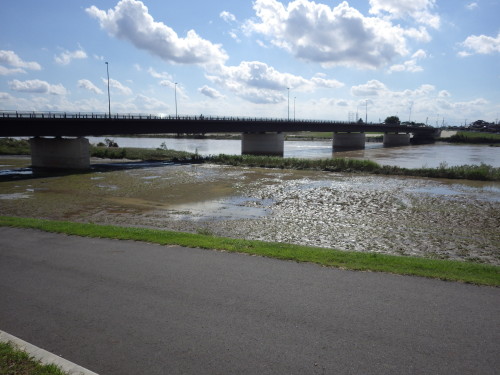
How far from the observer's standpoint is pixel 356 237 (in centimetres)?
1614

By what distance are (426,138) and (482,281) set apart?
501ft

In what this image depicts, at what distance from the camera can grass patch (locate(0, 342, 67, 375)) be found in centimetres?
505

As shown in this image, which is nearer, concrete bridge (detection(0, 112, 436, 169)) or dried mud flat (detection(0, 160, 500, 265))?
dried mud flat (detection(0, 160, 500, 265))

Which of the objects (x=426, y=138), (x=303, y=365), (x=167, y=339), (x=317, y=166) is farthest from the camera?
(x=426, y=138)

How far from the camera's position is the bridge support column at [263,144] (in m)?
82.8

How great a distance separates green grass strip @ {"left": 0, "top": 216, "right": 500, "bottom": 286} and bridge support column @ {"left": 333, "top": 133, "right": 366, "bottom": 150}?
342ft

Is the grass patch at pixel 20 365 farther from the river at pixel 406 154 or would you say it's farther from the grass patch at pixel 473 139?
the grass patch at pixel 473 139

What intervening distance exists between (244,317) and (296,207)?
1770 centimetres

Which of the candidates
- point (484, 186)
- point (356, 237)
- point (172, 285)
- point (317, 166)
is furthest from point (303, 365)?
point (317, 166)

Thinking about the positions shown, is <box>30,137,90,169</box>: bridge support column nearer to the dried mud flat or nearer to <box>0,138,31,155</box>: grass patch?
the dried mud flat

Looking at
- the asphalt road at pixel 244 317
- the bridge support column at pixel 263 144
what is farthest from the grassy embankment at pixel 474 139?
the asphalt road at pixel 244 317

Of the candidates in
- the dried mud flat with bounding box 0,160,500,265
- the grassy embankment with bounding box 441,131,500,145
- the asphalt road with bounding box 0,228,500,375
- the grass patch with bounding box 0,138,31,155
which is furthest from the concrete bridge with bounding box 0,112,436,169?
the grassy embankment with bounding box 441,131,500,145

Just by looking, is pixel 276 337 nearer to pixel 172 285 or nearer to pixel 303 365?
pixel 303 365

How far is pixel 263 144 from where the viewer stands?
273ft
